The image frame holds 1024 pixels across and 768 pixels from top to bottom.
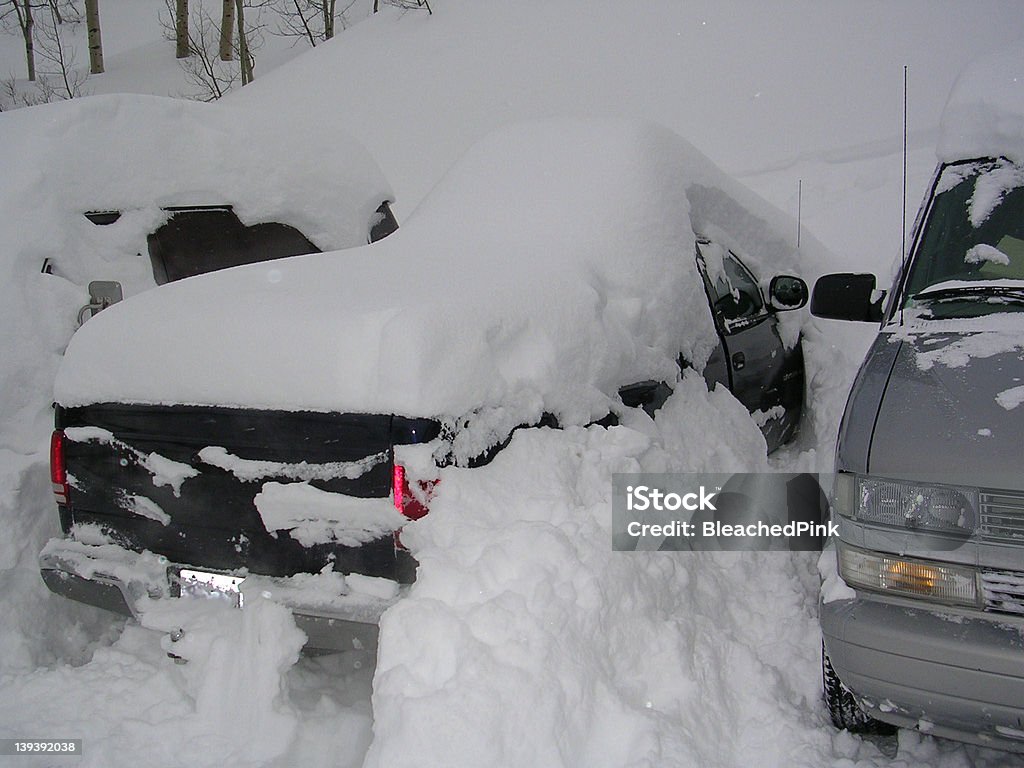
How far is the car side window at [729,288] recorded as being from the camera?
3797 millimetres

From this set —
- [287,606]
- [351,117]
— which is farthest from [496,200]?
[351,117]

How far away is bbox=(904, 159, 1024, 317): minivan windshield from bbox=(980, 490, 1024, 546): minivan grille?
1.01 meters

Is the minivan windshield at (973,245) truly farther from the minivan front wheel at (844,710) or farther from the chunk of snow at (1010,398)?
the minivan front wheel at (844,710)

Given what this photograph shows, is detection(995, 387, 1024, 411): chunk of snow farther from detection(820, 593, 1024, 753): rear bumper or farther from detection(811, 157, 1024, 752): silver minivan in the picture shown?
detection(820, 593, 1024, 753): rear bumper

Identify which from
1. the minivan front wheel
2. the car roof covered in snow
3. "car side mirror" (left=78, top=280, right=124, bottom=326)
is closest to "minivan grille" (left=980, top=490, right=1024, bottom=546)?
the minivan front wheel

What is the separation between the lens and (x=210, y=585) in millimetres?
2684

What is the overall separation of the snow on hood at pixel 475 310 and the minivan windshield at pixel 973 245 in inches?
36.7

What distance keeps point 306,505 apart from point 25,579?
1.74 meters

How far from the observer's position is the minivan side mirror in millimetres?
3219

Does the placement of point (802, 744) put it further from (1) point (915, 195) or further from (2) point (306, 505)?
(1) point (915, 195)

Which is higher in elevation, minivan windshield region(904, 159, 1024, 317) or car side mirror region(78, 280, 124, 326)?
minivan windshield region(904, 159, 1024, 317)

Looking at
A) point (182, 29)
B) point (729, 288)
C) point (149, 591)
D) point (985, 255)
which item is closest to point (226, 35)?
point (182, 29)

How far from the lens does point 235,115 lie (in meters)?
5.42

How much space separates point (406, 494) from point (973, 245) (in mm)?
2298
